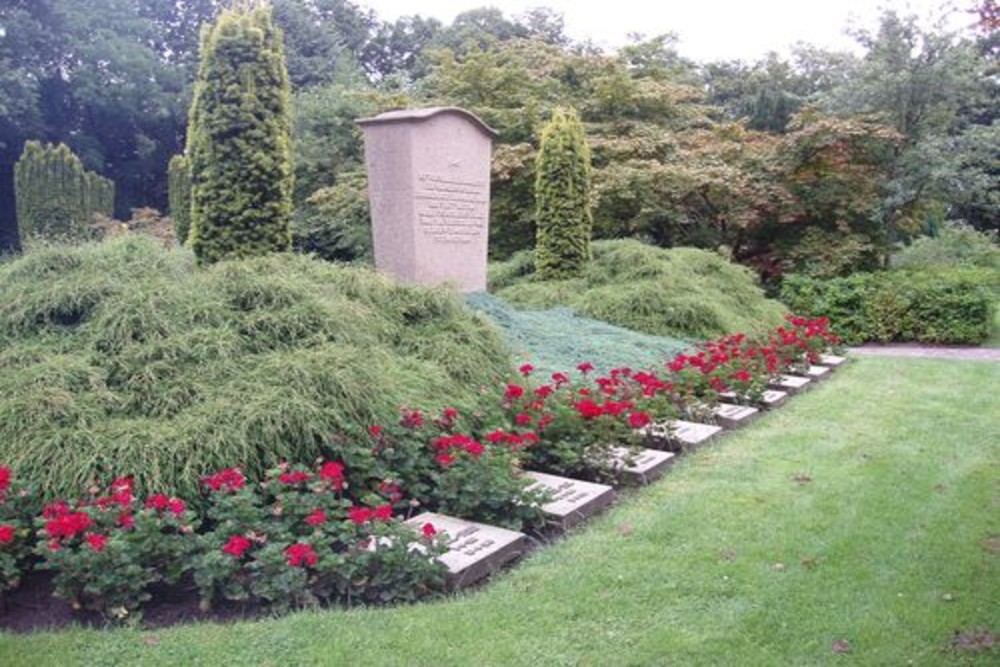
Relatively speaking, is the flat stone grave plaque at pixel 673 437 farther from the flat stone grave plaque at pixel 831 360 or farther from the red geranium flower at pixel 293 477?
the flat stone grave plaque at pixel 831 360

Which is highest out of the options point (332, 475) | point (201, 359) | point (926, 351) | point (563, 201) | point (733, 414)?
point (563, 201)

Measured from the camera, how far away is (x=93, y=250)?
5203 mm

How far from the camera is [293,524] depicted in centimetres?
323

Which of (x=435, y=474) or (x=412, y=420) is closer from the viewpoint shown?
(x=435, y=474)

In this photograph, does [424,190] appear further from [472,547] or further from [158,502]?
[158,502]

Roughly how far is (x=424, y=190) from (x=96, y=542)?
228 inches

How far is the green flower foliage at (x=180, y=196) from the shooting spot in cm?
1927

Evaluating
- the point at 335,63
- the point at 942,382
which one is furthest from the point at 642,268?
the point at 335,63

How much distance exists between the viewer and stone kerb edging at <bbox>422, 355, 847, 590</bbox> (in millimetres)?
3281

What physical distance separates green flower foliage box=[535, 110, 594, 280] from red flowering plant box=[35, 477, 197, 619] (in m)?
8.44

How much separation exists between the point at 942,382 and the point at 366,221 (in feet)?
32.9

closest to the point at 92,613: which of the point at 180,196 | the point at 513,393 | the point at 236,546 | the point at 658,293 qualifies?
the point at 236,546

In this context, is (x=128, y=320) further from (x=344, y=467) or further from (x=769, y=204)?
(x=769, y=204)

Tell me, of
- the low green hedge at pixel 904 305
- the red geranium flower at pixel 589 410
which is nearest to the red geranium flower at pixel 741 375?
the red geranium flower at pixel 589 410
